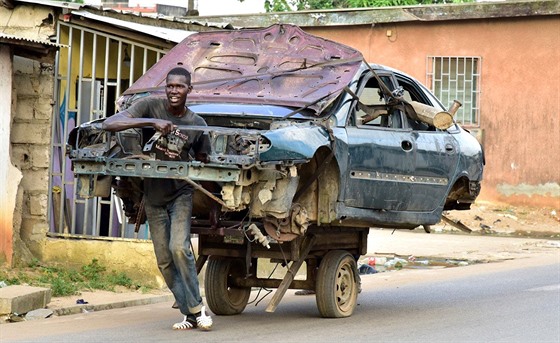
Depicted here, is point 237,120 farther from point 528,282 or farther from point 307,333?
point 528,282

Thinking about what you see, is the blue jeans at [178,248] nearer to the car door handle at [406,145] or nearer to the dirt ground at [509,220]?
the car door handle at [406,145]

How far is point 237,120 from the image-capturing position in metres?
9.62

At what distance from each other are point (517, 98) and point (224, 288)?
16332 millimetres

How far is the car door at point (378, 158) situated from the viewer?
9844mm

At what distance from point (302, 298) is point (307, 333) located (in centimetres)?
317

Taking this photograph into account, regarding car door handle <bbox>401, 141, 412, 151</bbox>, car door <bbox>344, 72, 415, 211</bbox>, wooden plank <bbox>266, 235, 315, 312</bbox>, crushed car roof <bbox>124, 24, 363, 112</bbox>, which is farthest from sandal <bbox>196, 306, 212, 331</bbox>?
car door handle <bbox>401, 141, 412, 151</bbox>

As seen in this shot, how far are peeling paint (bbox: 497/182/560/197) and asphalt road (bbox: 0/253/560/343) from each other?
11559 mm

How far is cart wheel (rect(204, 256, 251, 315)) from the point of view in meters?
10.4

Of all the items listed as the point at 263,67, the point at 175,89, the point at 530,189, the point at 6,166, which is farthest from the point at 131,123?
the point at 530,189

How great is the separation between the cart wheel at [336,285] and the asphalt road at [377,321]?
128 mm

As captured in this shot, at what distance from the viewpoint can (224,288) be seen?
10.4 m

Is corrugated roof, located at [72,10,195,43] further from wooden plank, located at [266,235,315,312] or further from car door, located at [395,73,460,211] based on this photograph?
wooden plank, located at [266,235,315,312]

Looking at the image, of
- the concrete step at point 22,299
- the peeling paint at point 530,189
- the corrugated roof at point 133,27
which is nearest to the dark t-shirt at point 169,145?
the concrete step at point 22,299

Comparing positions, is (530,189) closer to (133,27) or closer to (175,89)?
(133,27)
